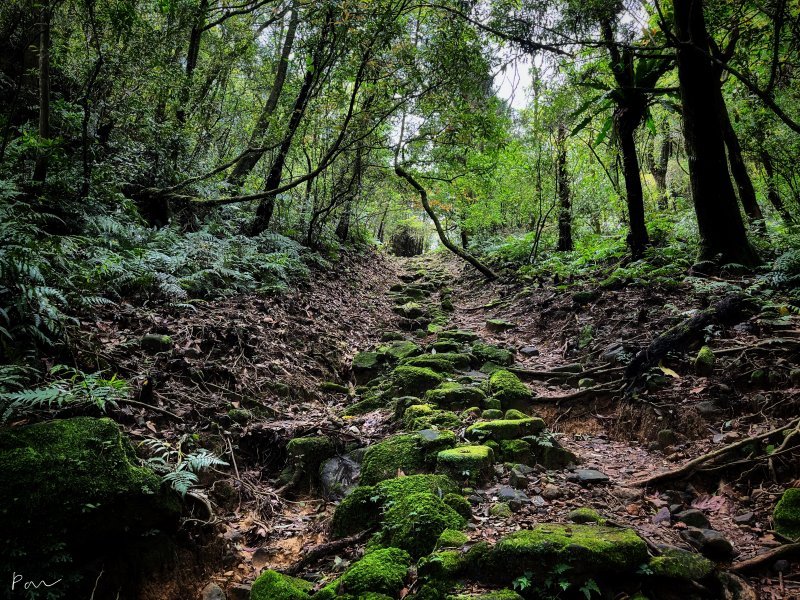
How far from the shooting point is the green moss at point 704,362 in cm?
405

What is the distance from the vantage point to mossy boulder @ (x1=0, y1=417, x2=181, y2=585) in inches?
85.0

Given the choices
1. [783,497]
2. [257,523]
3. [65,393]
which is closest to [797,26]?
[783,497]

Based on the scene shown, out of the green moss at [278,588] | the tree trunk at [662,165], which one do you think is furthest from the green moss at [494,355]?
the tree trunk at [662,165]

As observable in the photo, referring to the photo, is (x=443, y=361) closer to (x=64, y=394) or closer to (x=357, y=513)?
(x=357, y=513)

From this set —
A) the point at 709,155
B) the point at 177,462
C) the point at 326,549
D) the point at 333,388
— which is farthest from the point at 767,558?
the point at 709,155

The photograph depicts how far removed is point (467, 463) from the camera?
11.1ft

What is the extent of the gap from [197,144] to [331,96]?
291 centimetres

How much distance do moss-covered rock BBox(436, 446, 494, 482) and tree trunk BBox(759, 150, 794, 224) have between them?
8688 millimetres

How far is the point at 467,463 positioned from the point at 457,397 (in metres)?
1.39

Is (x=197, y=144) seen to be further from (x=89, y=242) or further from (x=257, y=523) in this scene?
(x=257, y=523)

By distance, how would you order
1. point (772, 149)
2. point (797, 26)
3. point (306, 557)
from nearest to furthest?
point (306, 557)
point (797, 26)
point (772, 149)

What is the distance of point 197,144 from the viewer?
809 centimetres

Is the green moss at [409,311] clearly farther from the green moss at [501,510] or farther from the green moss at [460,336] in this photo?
the green moss at [501,510]

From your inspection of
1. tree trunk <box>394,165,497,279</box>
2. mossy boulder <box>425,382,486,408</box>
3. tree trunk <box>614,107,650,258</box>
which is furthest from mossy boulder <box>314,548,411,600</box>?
tree trunk <box>394,165,497,279</box>
